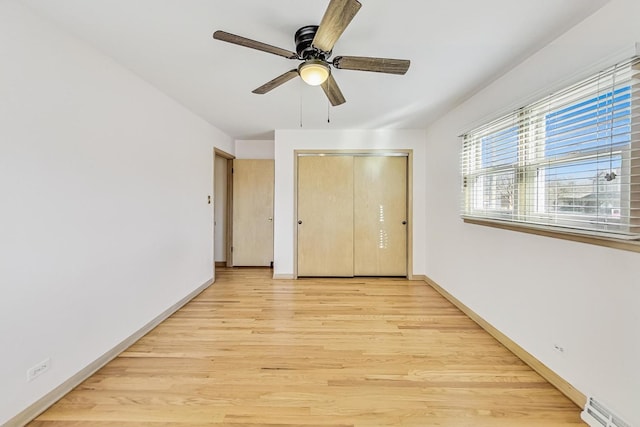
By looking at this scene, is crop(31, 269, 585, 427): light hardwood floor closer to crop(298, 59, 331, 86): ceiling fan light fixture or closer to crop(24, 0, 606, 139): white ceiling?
crop(298, 59, 331, 86): ceiling fan light fixture

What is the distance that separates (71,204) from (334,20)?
1.95m

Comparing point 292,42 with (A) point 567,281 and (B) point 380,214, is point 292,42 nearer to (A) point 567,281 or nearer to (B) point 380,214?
(A) point 567,281

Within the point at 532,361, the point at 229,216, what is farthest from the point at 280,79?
the point at 229,216

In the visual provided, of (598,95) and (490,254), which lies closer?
(598,95)

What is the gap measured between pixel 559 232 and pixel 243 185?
13.9ft

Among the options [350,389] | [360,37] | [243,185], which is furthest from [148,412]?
[243,185]

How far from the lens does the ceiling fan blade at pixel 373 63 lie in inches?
66.3

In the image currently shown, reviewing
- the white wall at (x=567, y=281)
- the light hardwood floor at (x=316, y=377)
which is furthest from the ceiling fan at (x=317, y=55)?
the light hardwood floor at (x=316, y=377)

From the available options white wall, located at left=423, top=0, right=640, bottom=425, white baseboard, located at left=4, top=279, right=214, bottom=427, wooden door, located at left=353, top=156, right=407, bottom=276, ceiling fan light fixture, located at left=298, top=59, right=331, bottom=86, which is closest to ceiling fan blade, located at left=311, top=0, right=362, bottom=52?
ceiling fan light fixture, located at left=298, top=59, right=331, bottom=86

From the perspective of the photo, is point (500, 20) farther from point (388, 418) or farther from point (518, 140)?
point (388, 418)

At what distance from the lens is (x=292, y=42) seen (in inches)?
73.2

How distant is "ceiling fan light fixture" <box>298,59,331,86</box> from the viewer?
65.6 inches

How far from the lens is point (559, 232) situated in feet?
5.59

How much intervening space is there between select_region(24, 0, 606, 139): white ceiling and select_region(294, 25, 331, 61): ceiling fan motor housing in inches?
1.8
